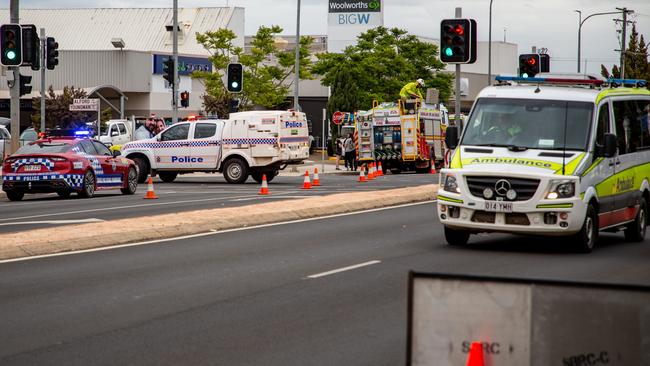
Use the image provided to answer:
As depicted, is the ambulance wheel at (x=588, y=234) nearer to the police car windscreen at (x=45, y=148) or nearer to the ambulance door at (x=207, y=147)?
the police car windscreen at (x=45, y=148)

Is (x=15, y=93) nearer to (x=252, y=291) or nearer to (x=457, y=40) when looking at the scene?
(x=457, y=40)

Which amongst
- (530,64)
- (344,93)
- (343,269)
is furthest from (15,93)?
(344,93)

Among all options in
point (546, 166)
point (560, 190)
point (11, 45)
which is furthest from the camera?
point (11, 45)

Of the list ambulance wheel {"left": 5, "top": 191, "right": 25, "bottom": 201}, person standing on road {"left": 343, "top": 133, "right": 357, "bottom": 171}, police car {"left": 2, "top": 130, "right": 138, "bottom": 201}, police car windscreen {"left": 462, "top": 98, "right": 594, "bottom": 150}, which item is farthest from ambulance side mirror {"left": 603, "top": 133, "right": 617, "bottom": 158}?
person standing on road {"left": 343, "top": 133, "right": 357, "bottom": 171}

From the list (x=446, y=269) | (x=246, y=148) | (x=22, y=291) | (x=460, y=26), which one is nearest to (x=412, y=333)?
(x=22, y=291)

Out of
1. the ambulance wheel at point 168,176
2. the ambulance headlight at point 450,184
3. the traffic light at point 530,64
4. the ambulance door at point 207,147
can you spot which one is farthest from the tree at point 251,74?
the ambulance headlight at point 450,184

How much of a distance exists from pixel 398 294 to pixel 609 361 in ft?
21.1

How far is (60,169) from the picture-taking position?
2812 centimetres

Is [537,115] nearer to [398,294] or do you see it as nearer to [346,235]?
[346,235]

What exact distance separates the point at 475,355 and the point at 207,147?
107 ft

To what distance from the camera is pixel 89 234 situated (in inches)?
642

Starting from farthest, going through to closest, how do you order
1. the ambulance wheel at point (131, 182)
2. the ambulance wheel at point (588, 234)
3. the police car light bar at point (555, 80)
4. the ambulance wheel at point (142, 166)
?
the ambulance wheel at point (142, 166)
the ambulance wheel at point (131, 182)
the police car light bar at point (555, 80)
the ambulance wheel at point (588, 234)

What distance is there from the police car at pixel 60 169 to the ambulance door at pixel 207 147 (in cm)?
780

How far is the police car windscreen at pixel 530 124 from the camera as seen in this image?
1606 cm
